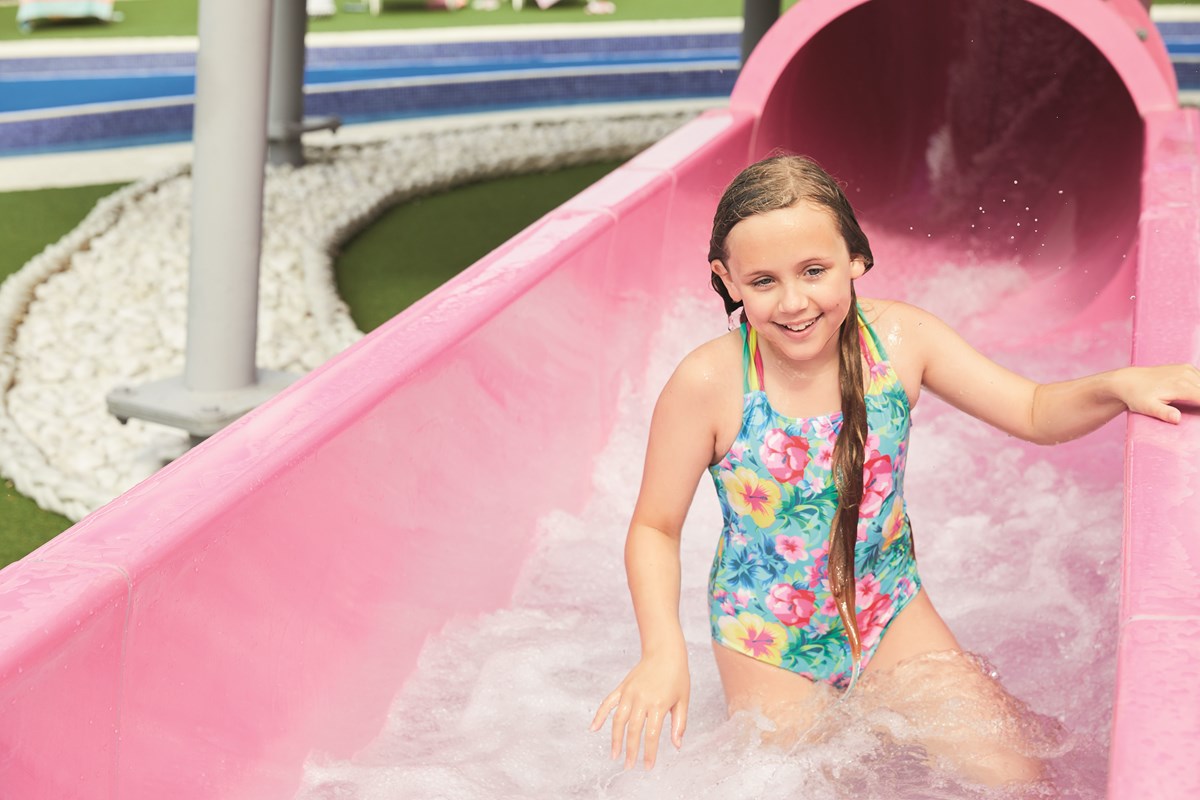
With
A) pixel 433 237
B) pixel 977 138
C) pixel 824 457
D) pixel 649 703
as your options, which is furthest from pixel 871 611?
pixel 433 237

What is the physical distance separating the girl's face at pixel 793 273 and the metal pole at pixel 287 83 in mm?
3730

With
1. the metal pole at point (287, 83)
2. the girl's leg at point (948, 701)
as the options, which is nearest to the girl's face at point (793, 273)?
the girl's leg at point (948, 701)

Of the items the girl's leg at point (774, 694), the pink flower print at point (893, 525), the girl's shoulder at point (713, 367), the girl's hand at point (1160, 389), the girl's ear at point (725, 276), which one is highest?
the girl's ear at point (725, 276)

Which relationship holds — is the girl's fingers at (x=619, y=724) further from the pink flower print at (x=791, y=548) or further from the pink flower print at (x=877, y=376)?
the pink flower print at (x=877, y=376)

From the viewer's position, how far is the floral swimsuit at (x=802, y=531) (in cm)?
183

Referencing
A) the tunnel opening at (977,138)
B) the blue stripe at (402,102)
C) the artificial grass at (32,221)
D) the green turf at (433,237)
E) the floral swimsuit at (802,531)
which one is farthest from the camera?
the blue stripe at (402,102)

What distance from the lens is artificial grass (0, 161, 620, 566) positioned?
4.41 m

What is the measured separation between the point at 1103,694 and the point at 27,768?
135 centimetres

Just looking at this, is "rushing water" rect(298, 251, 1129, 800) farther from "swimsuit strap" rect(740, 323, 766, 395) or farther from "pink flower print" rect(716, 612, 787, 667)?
"swimsuit strap" rect(740, 323, 766, 395)

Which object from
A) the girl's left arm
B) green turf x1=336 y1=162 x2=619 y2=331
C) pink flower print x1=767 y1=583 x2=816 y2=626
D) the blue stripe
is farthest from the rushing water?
the blue stripe

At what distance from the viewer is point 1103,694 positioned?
1978 mm

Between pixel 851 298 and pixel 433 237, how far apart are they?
10.8 ft

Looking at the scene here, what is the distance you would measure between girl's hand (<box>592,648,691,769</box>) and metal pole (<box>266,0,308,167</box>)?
387 cm

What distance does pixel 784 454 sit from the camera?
1834 millimetres
